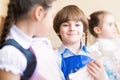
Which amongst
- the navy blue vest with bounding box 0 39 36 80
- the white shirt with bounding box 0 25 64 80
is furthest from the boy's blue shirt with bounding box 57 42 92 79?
the navy blue vest with bounding box 0 39 36 80

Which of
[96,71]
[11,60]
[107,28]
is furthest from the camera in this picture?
[107,28]

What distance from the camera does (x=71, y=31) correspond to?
1048mm

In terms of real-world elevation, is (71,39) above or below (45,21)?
below

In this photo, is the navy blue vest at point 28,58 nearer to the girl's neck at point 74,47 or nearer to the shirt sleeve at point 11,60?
the shirt sleeve at point 11,60

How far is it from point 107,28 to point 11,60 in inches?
31.5

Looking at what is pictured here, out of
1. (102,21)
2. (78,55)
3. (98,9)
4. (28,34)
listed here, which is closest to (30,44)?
(28,34)

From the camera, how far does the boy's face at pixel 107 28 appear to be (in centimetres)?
130

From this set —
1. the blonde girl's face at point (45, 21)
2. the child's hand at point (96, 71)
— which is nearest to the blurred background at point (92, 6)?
the child's hand at point (96, 71)

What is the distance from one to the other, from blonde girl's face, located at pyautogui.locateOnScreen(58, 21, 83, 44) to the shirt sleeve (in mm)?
457

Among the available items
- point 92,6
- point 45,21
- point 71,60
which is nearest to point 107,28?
point 92,6

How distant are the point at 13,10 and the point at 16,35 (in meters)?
0.07

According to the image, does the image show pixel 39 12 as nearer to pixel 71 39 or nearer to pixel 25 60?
pixel 25 60

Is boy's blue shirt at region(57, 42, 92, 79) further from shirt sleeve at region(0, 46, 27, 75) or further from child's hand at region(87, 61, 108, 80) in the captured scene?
shirt sleeve at region(0, 46, 27, 75)

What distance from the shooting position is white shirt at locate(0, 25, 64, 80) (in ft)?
2.00
